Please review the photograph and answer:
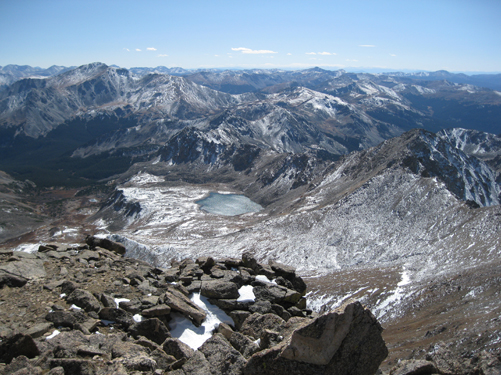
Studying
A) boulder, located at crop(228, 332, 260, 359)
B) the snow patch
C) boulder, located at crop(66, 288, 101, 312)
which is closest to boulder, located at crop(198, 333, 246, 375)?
boulder, located at crop(228, 332, 260, 359)

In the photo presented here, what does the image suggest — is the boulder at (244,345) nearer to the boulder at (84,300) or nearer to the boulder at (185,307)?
the boulder at (185,307)

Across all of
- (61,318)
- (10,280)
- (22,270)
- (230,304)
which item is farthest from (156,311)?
(22,270)

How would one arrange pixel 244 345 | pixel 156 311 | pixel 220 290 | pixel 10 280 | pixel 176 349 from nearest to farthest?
pixel 176 349 → pixel 244 345 → pixel 156 311 → pixel 10 280 → pixel 220 290

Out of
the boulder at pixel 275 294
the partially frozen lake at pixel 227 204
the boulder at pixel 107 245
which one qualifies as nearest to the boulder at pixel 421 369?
the boulder at pixel 275 294

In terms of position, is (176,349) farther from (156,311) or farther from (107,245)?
→ (107,245)

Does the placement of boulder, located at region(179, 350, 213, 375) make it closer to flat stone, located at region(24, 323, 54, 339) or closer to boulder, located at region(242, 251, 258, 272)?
flat stone, located at region(24, 323, 54, 339)
